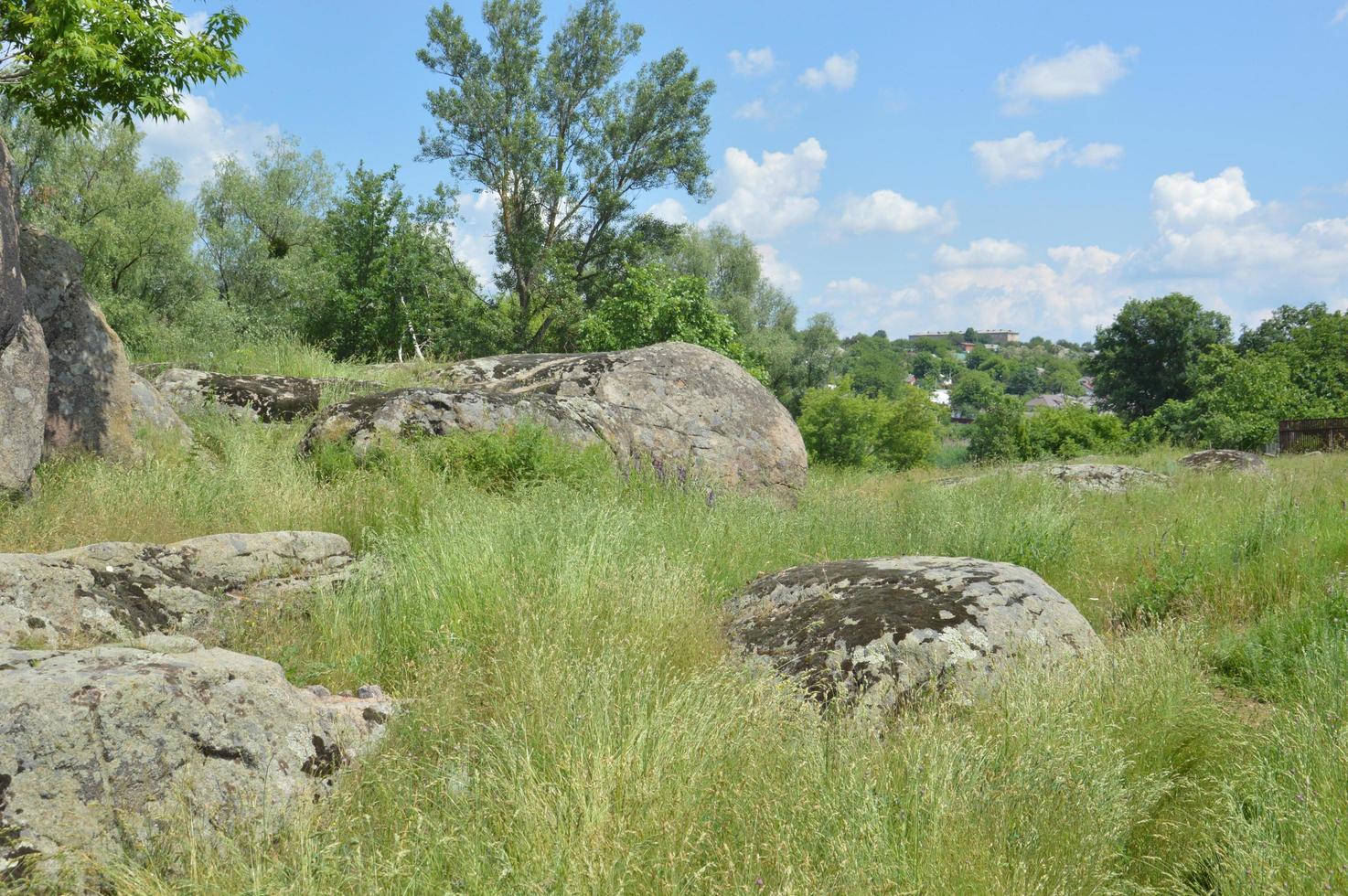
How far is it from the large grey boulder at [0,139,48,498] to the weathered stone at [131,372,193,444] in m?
1.64

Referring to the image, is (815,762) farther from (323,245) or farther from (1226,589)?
(323,245)

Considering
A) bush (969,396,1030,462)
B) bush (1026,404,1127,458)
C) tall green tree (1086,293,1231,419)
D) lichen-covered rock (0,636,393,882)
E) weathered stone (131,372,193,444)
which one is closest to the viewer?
lichen-covered rock (0,636,393,882)

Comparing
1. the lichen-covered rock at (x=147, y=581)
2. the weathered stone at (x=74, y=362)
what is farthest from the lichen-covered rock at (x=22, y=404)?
the lichen-covered rock at (x=147, y=581)

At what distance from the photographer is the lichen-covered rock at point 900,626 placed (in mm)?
4402

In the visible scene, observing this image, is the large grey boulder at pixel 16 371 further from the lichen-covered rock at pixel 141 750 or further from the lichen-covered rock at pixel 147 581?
the lichen-covered rock at pixel 141 750

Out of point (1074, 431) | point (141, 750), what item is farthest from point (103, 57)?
point (1074, 431)

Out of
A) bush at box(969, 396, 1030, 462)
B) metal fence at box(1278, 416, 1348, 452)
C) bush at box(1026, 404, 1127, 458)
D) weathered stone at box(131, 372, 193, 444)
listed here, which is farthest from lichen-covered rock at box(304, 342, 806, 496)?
bush at box(1026, 404, 1127, 458)

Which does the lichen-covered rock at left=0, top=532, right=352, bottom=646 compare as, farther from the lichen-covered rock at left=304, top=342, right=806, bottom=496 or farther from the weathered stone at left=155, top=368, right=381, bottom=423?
the weathered stone at left=155, top=368, right=381, bottom=423

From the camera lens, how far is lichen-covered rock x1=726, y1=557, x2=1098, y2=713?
4402mm

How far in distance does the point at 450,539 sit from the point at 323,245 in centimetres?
2554

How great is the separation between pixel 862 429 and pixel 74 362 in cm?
2832

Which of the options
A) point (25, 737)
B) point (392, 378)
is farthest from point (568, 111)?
point (25, 737)

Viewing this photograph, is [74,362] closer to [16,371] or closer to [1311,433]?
[16,371]

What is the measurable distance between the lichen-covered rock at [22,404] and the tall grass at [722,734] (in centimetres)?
68
